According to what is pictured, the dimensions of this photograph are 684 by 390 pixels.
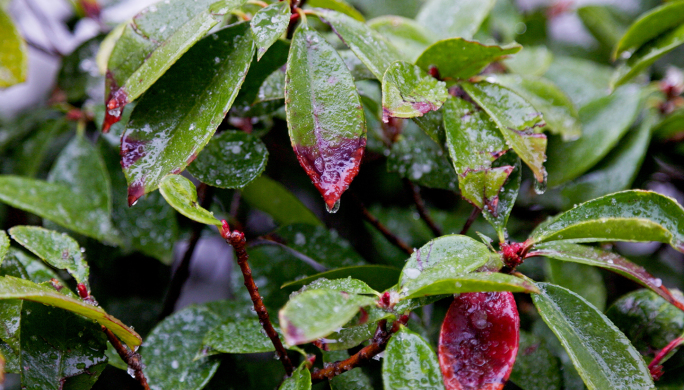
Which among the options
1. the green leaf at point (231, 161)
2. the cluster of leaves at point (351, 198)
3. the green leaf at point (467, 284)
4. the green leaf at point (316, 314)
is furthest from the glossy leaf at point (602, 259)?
the green leaf at point (231, 161)

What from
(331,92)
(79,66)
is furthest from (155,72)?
(79,66)

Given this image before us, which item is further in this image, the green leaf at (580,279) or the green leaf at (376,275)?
the green leaf at (580,279)

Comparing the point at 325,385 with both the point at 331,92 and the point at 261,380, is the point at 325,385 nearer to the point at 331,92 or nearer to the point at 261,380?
the point at 261,380

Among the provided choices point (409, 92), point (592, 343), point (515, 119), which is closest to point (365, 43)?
point (409, 92)

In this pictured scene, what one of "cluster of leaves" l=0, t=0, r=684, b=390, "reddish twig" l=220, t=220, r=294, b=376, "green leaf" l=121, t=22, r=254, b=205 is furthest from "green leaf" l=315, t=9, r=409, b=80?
A: "reddish twig" l=220, t=220, r=294, b=376

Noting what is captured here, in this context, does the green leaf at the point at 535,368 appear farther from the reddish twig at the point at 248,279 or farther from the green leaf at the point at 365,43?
the green leaf at the point at 365,43

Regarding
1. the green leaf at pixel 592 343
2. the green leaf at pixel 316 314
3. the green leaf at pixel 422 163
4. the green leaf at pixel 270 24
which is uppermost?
the green leaf at pixel 270 24
